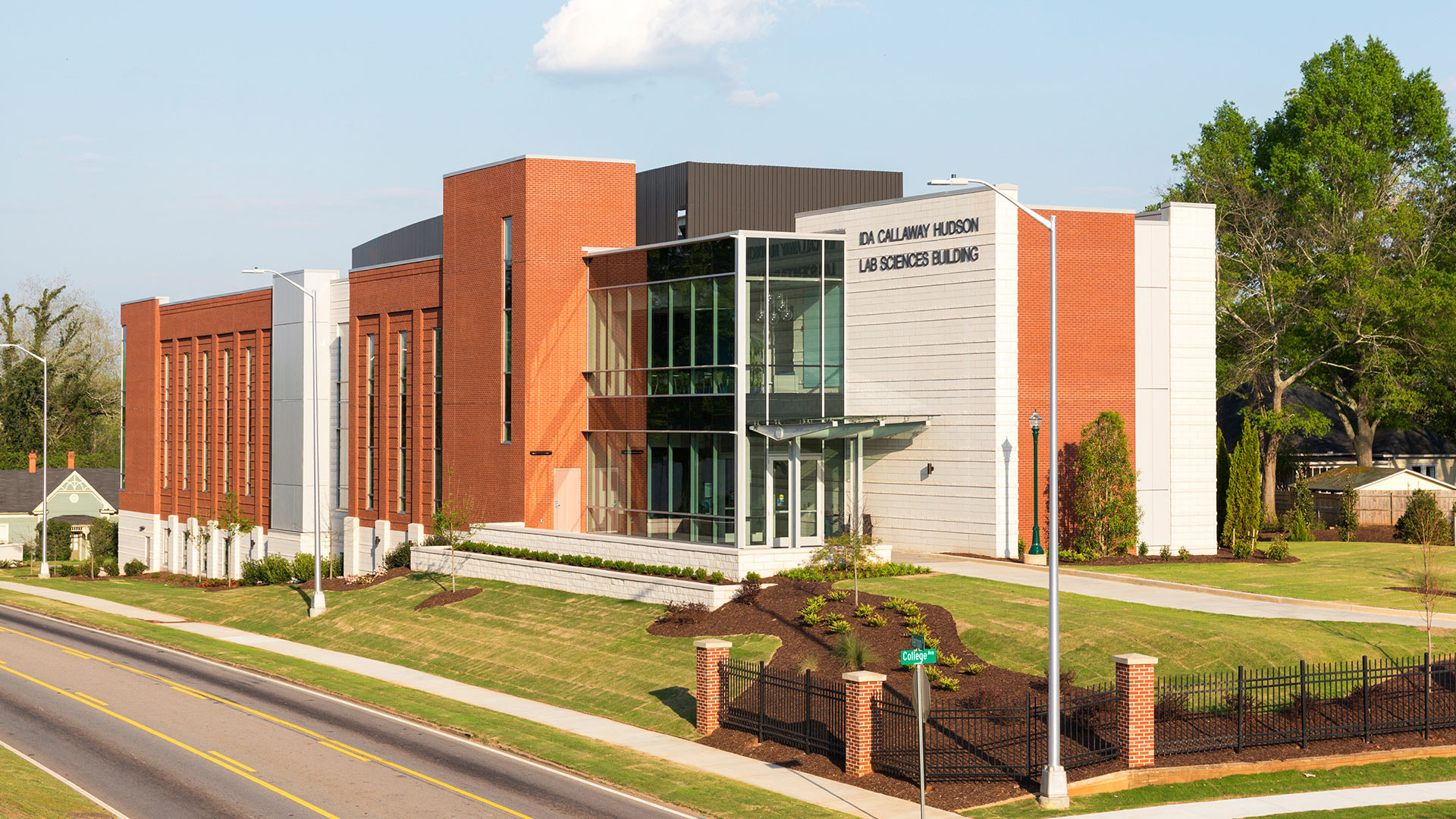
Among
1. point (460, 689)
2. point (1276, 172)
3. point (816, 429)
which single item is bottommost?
point (460, 689)

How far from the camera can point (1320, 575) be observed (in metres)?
37.8

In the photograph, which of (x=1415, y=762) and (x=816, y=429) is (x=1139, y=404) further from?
(x=1415, y=762)

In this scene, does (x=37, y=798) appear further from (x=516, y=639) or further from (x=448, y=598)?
(x=448, y=598)

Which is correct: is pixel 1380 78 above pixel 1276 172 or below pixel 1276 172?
above

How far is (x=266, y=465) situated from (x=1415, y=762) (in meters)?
51.2

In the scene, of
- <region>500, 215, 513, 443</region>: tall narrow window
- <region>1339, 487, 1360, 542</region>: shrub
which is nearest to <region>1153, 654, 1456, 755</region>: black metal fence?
<region>1339, 487, 1360, 542</region>: shrub

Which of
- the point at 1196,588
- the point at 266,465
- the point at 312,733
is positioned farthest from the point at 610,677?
the point at 266,465

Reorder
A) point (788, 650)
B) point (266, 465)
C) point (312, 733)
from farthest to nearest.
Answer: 1. point (266, 465)
2. point (788, 650)
3. point (312, 733)

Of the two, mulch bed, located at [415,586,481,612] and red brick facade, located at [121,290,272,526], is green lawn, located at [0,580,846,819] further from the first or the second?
red brick facade, located at [121,290,272,526]

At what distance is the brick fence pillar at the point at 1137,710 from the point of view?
21922 mm

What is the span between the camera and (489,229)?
4831 cm

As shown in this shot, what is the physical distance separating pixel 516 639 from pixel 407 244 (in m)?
36.6

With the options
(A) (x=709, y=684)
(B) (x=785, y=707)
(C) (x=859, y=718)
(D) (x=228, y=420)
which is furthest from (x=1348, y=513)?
(D) (x=228, y=420)

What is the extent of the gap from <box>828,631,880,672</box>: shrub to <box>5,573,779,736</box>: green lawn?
185 cm
